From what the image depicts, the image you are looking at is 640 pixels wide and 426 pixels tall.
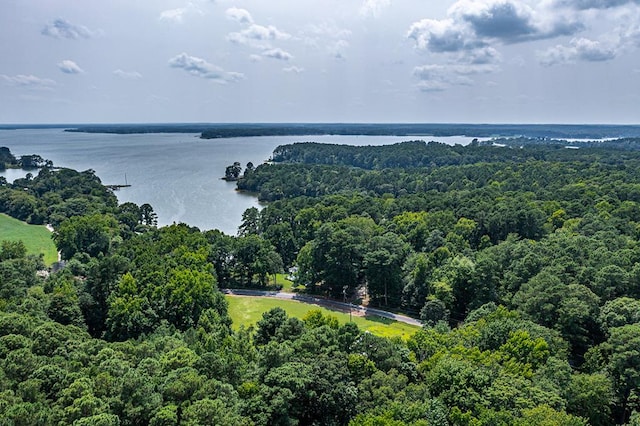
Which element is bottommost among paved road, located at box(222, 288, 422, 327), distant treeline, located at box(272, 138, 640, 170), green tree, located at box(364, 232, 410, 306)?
paved road, located at box(222, 288, 422, 327)

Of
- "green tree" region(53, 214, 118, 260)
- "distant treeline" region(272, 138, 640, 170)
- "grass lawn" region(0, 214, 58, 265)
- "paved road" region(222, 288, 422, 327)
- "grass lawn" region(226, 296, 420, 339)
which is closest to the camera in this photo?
"grass lawn" region(226, 296, 420, 339)

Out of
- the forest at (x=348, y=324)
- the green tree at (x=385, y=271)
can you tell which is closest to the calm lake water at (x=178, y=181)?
the forest at (x=348, y=324)

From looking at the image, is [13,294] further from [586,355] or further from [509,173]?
[509,173]

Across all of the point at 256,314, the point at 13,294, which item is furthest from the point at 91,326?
the point at 256,314

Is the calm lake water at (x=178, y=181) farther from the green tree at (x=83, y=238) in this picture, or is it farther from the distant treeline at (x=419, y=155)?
the distant treeline at (x=419, y=155)

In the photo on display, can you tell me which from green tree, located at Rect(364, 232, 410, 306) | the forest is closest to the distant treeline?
the forest

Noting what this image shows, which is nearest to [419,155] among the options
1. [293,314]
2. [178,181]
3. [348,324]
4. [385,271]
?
[178,181]

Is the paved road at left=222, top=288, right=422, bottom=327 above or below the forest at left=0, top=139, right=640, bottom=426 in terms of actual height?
below

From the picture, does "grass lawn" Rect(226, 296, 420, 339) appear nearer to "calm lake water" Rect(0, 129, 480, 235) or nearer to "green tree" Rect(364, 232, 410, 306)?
"green tree" Rect(364, 232, 410, 306)
